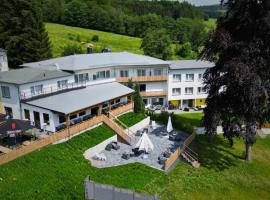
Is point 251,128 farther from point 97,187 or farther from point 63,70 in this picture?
point 63,70

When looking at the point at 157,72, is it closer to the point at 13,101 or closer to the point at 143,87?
the point at 143,87

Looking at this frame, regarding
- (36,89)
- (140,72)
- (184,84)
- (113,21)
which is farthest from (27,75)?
(113,21)

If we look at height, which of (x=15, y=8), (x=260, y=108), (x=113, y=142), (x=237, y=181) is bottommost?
(x=237, y=181)

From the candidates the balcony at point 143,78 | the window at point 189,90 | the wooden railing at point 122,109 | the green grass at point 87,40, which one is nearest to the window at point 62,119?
the wooden railing at point 122,109

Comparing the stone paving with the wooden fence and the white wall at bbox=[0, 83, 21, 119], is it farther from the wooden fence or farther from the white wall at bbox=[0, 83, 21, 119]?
the white wall at bbox=[0, 83, 21, 119]

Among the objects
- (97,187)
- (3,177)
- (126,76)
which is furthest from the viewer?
(126,76)

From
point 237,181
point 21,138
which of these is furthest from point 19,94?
point 237,181

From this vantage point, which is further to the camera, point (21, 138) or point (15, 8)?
point (15, 8)

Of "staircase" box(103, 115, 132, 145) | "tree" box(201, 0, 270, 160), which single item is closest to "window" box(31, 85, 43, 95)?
"staircase" box(103, 115, 132, 145)
